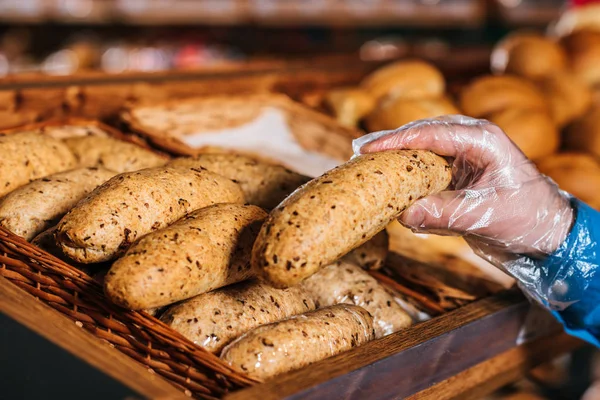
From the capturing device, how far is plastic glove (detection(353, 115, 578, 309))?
1.09 meters

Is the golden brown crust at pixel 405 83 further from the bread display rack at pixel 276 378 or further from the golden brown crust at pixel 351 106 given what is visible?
the bread display rack at pixel 276 378

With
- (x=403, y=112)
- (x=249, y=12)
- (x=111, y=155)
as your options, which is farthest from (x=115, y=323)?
(x=249, y=12)

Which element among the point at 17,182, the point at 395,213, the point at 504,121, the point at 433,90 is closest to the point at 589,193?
the point at 504,121

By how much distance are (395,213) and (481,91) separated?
124 cm

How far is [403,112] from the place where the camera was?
1.88 metres

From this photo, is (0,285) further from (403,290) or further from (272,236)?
(403,290)

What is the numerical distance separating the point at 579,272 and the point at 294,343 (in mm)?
612

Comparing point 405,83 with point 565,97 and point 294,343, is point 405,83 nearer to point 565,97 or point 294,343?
point 565,97

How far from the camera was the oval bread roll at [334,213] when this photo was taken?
88 centimetres

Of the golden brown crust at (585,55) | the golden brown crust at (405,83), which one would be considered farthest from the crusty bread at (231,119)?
the golden brown crust at (585,55)

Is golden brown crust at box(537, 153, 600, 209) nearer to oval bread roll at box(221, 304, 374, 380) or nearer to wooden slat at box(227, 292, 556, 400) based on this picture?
Result: wooden slat at box(227, 292, 556, 400)

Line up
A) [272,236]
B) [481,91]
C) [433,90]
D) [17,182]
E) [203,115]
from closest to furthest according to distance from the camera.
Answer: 1. [272,236]
2. [17,182]
3. [203,115]
4. [481,91]
5. [433,90]

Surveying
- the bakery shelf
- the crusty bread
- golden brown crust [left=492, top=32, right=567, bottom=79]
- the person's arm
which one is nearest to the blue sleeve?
the person's arm

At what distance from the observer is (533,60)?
2338 mm
